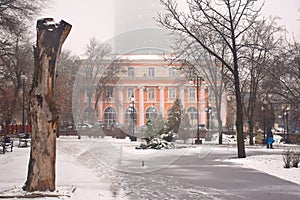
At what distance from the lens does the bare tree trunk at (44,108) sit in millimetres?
10852

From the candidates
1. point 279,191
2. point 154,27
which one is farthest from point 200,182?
point 154,27

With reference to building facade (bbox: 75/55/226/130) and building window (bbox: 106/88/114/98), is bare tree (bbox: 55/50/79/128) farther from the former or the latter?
building facade (bbox: 75/55/226/130)

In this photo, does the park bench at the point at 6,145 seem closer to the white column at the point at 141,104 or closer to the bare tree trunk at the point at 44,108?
the bare tree trunk at the point at 44,108

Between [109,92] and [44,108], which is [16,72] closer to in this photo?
[109,92]

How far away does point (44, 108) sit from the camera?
1103cm

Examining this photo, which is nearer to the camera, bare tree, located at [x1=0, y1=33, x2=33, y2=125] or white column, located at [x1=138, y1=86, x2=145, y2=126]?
bare tree, located at [x1=0, y1=33, x2=33, y2=125]

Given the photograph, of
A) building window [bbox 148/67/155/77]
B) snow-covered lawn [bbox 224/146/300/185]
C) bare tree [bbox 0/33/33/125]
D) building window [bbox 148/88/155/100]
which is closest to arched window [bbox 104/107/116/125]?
building window [bbox 148/67/155/77]

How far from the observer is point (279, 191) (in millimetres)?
11734

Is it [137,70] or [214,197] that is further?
[137,70]

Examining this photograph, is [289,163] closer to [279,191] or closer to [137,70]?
[279,191]

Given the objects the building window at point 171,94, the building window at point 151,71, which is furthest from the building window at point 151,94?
the building window at point 151,71

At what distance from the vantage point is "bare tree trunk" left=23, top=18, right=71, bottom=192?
10.9 meters

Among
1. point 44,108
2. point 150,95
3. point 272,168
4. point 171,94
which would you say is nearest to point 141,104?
point 150,95

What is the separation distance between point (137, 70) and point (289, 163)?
5622 centimetres
